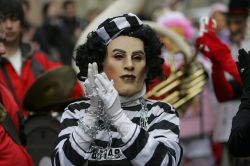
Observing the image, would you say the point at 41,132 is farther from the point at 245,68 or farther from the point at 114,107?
the point at 245,68

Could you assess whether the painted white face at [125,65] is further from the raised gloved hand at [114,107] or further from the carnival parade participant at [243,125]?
the carnival parade participant at [243,125]

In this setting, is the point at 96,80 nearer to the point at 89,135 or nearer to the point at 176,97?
the point at 89,135

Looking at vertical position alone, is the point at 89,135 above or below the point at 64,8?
below

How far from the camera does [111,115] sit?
4762 mm

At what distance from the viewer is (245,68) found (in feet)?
16.0

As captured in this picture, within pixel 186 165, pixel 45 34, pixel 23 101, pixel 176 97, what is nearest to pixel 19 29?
pixel 23 101

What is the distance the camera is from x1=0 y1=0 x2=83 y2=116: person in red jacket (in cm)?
723

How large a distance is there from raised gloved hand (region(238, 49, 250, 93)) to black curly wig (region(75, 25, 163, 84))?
2.01 ft

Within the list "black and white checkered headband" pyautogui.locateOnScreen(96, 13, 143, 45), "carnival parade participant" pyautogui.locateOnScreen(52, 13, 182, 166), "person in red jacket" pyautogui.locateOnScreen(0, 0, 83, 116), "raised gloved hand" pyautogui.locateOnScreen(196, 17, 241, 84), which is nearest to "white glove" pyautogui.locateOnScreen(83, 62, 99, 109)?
"carnival parade participant" pyautogui.locateOnScreen(52, 13, 182, 166)

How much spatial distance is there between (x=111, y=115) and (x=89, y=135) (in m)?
0.18

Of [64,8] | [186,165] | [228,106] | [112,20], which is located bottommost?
[186,165]

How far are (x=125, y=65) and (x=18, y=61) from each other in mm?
2605

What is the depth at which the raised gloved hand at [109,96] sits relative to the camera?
15.6 feet

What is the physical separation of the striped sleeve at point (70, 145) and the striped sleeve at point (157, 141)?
250mm
